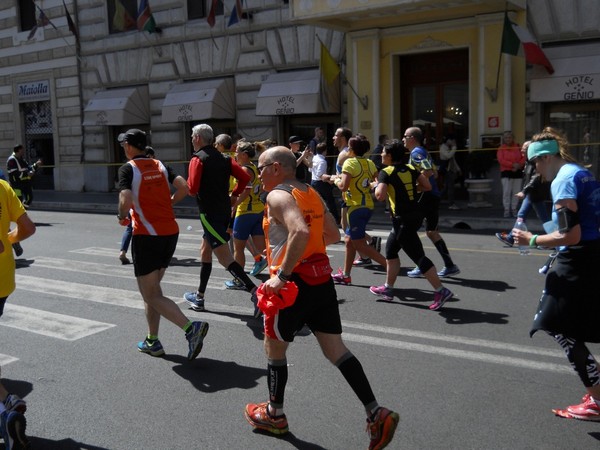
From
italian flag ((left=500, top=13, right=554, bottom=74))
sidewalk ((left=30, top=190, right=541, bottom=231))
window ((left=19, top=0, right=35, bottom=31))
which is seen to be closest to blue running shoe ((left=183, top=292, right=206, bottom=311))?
sidewalk ((left=30, top=190, right=541, bottom=231))

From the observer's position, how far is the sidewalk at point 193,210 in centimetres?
1381

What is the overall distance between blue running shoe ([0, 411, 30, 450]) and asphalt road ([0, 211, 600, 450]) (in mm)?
291

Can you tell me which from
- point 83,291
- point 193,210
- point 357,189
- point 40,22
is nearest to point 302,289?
point 357,189

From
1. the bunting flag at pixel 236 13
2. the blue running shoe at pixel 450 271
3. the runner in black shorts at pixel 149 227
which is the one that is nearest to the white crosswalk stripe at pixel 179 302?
the runner in black shorts at pixel 149 227

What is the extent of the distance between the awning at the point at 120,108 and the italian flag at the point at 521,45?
1330cm

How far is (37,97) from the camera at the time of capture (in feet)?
87.4

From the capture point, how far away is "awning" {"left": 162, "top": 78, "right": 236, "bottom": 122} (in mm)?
20875

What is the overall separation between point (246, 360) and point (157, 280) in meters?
0.98

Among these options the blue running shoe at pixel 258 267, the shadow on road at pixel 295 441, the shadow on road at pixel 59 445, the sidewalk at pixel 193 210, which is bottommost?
the shadow on road at pixel 59 445

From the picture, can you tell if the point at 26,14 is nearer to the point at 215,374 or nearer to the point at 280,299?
the point at 215,374

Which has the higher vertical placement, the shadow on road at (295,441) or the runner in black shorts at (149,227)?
the runner in black shorts at (149,227)

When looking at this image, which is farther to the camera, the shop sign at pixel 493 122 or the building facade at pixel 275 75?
the shop sign at pixel 493 122

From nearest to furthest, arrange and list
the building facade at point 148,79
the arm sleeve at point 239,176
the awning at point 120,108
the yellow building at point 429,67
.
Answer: the arm sleeve at point 239,176, the yellow building at point 429,67, the building facade at point 148,79, the awning at point 120,108

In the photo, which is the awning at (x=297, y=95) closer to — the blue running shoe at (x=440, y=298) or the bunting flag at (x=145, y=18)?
the bunting flag at (x=145, y=18)
